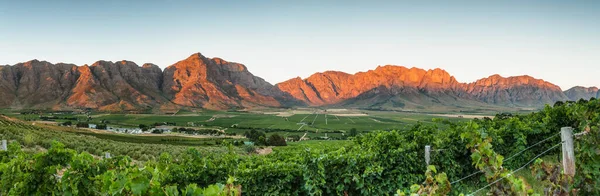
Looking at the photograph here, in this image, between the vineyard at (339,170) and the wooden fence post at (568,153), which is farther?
the wooden fence post at (568,153)

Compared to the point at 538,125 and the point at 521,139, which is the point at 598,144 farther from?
the point at 538,125

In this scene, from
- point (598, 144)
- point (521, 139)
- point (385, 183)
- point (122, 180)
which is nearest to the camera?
point (122, 180)

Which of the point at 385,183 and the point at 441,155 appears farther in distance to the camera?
→ the point at 441,155

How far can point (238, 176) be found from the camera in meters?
8.58

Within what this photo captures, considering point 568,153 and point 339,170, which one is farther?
point 339,170

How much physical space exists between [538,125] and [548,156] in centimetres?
225

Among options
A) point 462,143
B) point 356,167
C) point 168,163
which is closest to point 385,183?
point 356,167

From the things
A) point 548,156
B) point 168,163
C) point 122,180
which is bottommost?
point 548,156

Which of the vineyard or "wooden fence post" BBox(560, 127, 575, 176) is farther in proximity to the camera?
"wooden fence post" BBox(560, 127, 575, 176)

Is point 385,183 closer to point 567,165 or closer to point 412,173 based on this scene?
point 412,173

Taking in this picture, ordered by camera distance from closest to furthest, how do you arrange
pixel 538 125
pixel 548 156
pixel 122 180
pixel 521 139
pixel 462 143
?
pixel 122 180
pixel 462 143
pixel 521 139
pixel 538 125
pixel 548 156

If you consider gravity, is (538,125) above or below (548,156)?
above

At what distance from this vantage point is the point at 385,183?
927 cm

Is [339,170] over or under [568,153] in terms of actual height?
under
